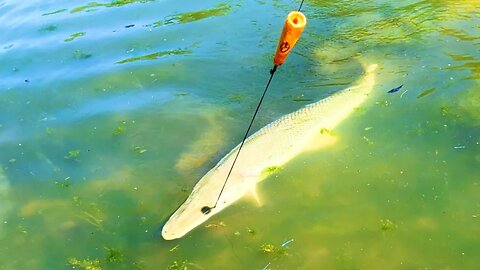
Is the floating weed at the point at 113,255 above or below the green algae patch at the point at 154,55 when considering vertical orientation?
below

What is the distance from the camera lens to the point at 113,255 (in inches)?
220

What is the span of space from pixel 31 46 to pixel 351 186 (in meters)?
7.78

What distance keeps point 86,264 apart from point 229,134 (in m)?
2.98

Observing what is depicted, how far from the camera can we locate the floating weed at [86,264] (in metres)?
5.47

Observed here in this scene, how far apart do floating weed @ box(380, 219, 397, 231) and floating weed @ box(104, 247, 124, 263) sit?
3222 millimetres

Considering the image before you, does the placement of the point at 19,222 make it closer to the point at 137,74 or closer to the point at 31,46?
the point at 137,74

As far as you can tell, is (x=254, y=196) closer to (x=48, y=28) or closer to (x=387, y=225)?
(x=387, y=225)


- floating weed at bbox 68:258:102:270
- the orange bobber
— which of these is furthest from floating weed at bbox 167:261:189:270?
the orange bobber

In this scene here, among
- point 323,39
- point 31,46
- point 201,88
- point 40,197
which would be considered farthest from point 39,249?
point 323,39

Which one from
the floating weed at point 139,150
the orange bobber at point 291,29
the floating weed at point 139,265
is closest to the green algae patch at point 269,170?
the floating weed at point 139,150

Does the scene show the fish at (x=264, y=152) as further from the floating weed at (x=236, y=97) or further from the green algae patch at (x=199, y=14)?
the green algae patch at (x=199, y=14)

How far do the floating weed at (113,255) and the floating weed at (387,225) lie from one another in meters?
A: 3.22

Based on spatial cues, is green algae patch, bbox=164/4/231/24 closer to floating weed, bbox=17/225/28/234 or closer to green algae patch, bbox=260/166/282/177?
green algae patch, bbox=260/166/282/177

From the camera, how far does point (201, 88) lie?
8578mm
